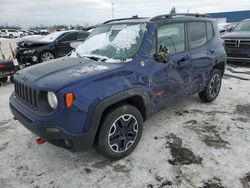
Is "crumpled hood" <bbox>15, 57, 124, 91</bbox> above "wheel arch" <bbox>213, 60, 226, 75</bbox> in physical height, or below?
above

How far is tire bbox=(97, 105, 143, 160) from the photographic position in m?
2.82

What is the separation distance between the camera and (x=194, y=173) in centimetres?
281

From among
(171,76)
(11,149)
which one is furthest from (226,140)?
(11,149)

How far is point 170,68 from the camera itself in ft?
11.7

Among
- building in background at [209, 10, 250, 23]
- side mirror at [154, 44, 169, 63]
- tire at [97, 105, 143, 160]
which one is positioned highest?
side mirror at [154, 44, 169, 63]

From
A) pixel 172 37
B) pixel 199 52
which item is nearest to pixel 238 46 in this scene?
pixel 199 52

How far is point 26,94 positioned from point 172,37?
2.34 meters

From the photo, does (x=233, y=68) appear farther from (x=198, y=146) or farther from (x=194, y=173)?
(x=194, y=173)

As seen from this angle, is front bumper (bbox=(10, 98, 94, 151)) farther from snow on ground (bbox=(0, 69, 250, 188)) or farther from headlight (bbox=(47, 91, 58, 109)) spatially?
snow on ground (bbox=(0, 69, 250, 188))

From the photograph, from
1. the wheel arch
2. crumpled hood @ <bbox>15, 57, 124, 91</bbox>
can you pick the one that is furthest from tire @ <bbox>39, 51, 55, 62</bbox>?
the wheel arch

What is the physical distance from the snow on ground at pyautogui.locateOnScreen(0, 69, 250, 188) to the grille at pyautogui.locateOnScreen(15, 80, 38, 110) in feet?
2.75

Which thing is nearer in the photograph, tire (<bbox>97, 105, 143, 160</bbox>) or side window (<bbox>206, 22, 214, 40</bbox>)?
tire (<bbox>97, 105, 143, 160</bbox>)

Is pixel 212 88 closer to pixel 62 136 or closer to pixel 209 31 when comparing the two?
pixel 209 31

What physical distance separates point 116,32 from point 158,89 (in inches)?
44.7
